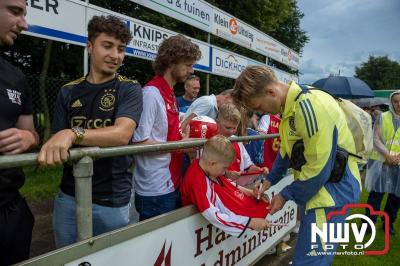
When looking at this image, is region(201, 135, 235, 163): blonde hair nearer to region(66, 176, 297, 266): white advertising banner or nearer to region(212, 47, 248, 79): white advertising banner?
region(66, 176, 297, 266): white advertising banner

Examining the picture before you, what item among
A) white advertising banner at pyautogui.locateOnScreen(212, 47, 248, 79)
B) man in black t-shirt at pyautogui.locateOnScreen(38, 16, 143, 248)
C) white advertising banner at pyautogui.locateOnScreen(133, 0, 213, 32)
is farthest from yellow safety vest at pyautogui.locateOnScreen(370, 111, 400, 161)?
man in black t-shirt at pyautogui.locateOnScreen(38, 16, 143, 248)

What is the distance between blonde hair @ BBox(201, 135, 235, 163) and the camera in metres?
2.37

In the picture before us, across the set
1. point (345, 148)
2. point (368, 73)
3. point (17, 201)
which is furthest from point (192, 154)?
point (368, 73)

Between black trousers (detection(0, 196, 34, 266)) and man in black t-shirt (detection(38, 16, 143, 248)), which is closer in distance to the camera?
black trousers (detection(0, 196, 34, 266))

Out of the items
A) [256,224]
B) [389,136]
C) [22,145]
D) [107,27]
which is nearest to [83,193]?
[22,145]

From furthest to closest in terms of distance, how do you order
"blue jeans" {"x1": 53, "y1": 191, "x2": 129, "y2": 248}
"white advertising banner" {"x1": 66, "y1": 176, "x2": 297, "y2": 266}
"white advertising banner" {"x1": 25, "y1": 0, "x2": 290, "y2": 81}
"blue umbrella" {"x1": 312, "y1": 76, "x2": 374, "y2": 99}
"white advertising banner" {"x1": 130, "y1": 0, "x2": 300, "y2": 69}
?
"blue umbrella" {"x1": 312, "y1": 76, "x2": 374, "y2": 99} < "white advertising banner" {"x1": 130, "y1": 0, "x2": 300, "y2": 69} < "white advertising banner" {"x1": 25, "y1": 0, "x2": 290, "y2": 81} < "blue jeans" {"x1": 53, "y1": 191, "x2": 129, "y2": 248} < "white advertising banner" {"x1": 66, "y1": 176, "x2": 297, "y2": 266}

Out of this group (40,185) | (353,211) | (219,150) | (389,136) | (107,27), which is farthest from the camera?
(40,185)

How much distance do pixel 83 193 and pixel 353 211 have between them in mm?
4538

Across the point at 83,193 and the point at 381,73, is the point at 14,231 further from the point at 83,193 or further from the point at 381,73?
the point at 381,73

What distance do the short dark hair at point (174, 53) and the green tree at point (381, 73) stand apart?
72.1 meters

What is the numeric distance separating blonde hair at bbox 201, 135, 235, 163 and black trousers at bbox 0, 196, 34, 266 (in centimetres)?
109

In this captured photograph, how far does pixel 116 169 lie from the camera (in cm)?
197

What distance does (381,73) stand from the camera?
6856 centimetres

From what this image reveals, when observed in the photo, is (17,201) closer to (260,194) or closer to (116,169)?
(116,169)
